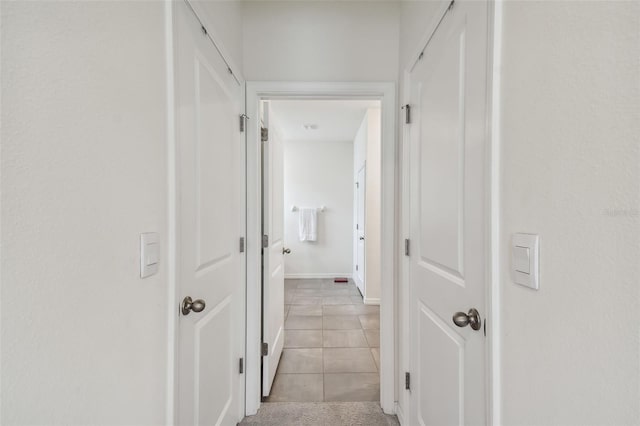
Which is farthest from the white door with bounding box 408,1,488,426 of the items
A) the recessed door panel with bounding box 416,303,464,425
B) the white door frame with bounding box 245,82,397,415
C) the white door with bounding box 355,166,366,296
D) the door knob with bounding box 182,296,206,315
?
the white door with bounding box 355,166,366,296

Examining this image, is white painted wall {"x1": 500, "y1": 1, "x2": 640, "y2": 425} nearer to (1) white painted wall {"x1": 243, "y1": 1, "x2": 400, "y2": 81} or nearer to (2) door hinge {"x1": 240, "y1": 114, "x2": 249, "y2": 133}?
(1) white painted wall {"x1": 243, "y1": 1, "x2": 400, "y2": 81}

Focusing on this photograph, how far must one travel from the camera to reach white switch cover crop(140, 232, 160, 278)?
818 mm

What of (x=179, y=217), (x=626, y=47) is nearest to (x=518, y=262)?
(x=626, y=47)

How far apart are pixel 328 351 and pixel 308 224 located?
9.95 feet

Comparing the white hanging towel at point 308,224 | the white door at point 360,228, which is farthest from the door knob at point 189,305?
the white hanging towel at point 308,224

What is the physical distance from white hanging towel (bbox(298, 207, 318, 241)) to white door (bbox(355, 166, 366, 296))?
88 cm

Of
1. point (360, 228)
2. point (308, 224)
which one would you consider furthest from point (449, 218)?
point (308, 224)

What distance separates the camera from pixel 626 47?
0.48 metres

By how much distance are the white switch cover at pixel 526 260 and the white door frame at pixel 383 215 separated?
41.2 inches

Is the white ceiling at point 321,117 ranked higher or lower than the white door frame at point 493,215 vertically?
higher

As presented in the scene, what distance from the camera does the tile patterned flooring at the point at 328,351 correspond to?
2049 mm

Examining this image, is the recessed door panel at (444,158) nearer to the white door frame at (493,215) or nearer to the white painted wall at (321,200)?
the white door frame at (493,215)

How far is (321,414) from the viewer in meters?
1.80

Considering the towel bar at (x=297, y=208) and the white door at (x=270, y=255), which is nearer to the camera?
the white door at (x=270, y=255)
